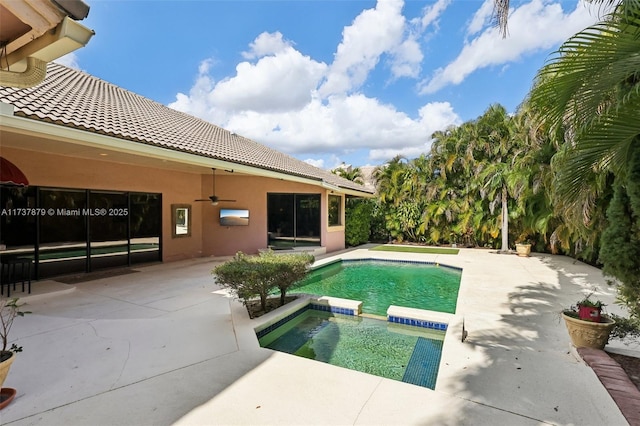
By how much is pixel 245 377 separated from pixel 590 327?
15.8 ft

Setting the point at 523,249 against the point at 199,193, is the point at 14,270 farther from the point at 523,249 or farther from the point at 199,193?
the point at 523,249

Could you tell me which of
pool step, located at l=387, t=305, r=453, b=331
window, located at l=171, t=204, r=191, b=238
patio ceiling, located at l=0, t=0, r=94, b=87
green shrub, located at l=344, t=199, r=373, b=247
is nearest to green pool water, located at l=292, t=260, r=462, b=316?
pool step, located at l=387, t=305, r=453, b=331

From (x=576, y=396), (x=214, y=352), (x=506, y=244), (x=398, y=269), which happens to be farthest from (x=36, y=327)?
(x=506, y=244)

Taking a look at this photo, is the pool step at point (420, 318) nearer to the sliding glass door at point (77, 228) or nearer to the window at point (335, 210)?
the sliding glass door at point (77, 228)

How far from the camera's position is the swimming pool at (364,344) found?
475cm

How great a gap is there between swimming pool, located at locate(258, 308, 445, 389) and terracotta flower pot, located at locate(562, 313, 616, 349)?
197 cm

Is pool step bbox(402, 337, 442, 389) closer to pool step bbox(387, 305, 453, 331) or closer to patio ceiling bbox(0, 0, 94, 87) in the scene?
pool step bbox(387, 305, 453, 331)

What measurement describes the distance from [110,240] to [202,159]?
5604 millimetres

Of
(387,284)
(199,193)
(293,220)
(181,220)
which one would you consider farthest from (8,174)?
(293,220)

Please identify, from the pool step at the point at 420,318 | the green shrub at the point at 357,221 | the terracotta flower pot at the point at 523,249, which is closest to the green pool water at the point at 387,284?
the pool step at the point at 420,318

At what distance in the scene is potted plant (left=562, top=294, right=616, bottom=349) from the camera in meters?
4.35

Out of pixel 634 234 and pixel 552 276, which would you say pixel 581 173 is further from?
pixel 552 276

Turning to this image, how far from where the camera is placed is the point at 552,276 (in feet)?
34.1

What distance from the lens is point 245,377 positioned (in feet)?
12.3
